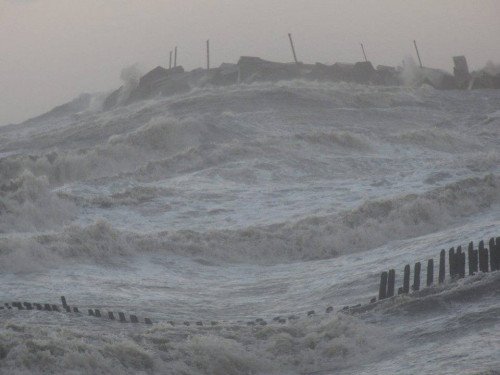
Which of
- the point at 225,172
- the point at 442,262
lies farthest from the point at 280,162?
the point at 442,262

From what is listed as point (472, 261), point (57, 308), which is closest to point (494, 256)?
point (472, 261)

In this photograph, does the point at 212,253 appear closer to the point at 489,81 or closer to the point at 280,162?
the point at 280,162

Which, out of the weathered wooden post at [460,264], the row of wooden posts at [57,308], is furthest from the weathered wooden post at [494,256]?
the row of wooden posts at [57,308]

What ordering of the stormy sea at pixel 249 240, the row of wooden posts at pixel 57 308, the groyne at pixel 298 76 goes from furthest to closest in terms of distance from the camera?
the groyne at pixel 298 76
the row of wooden posts at pixel 57 308
the stormy sea at pixel 249 240

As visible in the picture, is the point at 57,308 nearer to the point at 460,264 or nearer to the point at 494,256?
the point at 460,264

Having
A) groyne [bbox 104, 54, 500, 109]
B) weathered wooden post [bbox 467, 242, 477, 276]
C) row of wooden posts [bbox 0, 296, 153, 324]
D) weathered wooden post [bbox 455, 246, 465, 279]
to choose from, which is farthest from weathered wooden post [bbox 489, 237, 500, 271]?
groyne [bbox 104, 54, 500, 109]

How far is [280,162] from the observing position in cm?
2692

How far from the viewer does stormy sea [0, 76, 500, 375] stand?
8391 mm

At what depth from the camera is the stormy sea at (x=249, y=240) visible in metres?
8.39

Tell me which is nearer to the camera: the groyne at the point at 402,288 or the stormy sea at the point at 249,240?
the stormy sea at the point at 249,240

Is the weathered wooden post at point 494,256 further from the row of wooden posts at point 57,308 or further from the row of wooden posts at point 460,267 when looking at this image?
the row of wooden posts at point 57,308

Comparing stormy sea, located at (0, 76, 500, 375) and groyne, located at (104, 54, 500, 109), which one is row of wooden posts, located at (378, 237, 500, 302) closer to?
stormy sea, located at (0, 76, 500, 375)

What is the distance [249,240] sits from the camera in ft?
57.4

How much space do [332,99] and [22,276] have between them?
29.6 metres
